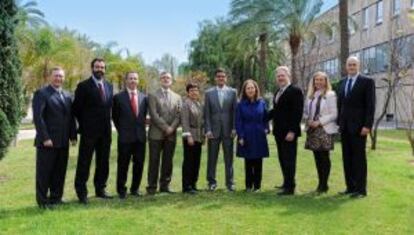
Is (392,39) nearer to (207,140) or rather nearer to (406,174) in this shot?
(406,174)

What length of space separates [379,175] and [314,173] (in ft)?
4.39

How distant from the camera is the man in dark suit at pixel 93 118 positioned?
29.2 feet

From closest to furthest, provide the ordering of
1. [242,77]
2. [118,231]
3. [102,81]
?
1. [118,231]
2. [102,81]
3. [242,77]

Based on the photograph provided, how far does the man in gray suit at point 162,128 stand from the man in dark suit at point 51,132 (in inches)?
57.2

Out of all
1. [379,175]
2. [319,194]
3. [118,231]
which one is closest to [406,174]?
[379,175]

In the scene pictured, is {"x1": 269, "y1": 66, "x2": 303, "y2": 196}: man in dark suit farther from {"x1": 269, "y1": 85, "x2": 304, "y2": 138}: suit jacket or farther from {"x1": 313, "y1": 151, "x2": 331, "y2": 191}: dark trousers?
{"x1": 313, "y1": 151, "x2": 331, "y2": 191}: dark trousers

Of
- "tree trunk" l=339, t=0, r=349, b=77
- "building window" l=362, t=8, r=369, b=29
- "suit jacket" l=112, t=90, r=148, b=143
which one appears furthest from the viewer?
"building window" l=362, t=8, r=369, b=29

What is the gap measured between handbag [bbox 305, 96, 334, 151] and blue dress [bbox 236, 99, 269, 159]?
0.73 metres

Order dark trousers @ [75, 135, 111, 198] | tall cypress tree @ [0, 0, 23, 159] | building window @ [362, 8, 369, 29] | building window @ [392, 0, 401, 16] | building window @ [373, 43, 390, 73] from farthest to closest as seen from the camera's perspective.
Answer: building window @ [362, 8, 369, 29]
building window @ [373, 43, 390, 73]
building window @ [392, 0, 401, 16]
tall cypress tree @ [0, 0, 23, 159]
dark trousers @ [75, 135, 111, 198]

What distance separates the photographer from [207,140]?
10.3 metres

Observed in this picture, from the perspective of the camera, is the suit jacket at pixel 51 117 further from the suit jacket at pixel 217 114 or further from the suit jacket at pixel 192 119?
the suit jacket at pixel 217 114

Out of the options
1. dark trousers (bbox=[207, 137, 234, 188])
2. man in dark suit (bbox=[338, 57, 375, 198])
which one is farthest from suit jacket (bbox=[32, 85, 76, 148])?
man in dark suit (bbox=[338, 57, 375, 198])

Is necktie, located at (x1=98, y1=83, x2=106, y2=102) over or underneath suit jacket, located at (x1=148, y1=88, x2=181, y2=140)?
over

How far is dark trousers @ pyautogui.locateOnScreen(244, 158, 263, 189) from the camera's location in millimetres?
10109
